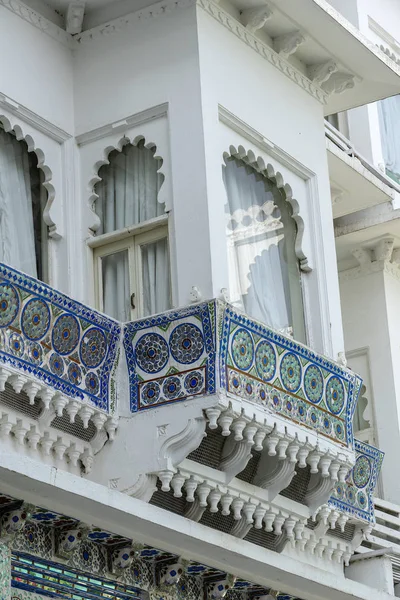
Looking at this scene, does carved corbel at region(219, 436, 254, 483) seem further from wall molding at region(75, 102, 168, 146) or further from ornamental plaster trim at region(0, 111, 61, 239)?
wall molding at region(75, 102, 168, 146)

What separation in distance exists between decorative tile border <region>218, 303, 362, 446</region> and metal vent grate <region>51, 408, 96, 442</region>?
0.87 meters

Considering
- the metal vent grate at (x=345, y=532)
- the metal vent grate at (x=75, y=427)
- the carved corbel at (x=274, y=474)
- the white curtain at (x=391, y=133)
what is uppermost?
the white curtain at (x=391, y=133)

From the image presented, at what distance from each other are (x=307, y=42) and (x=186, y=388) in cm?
327

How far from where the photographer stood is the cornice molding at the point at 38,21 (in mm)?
10820

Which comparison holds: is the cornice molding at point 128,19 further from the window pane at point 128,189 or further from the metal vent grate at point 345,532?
the metal vent grate at point 345,532

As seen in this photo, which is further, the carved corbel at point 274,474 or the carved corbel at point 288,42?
the carved corbel at point 288,42

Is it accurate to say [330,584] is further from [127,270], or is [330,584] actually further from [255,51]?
[255,51]

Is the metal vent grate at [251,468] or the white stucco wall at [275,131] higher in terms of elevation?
the white stucco wall at [275,131]

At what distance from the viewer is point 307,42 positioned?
11875mm

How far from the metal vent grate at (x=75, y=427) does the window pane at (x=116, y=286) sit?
0.91 m

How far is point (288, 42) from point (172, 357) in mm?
2963

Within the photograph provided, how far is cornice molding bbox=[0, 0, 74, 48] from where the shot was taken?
10.8 meters

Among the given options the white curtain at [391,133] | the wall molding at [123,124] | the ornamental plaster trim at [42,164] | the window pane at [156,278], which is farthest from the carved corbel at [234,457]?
the white curtain at [391,133]

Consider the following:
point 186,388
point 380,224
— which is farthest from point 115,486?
point 380,224
